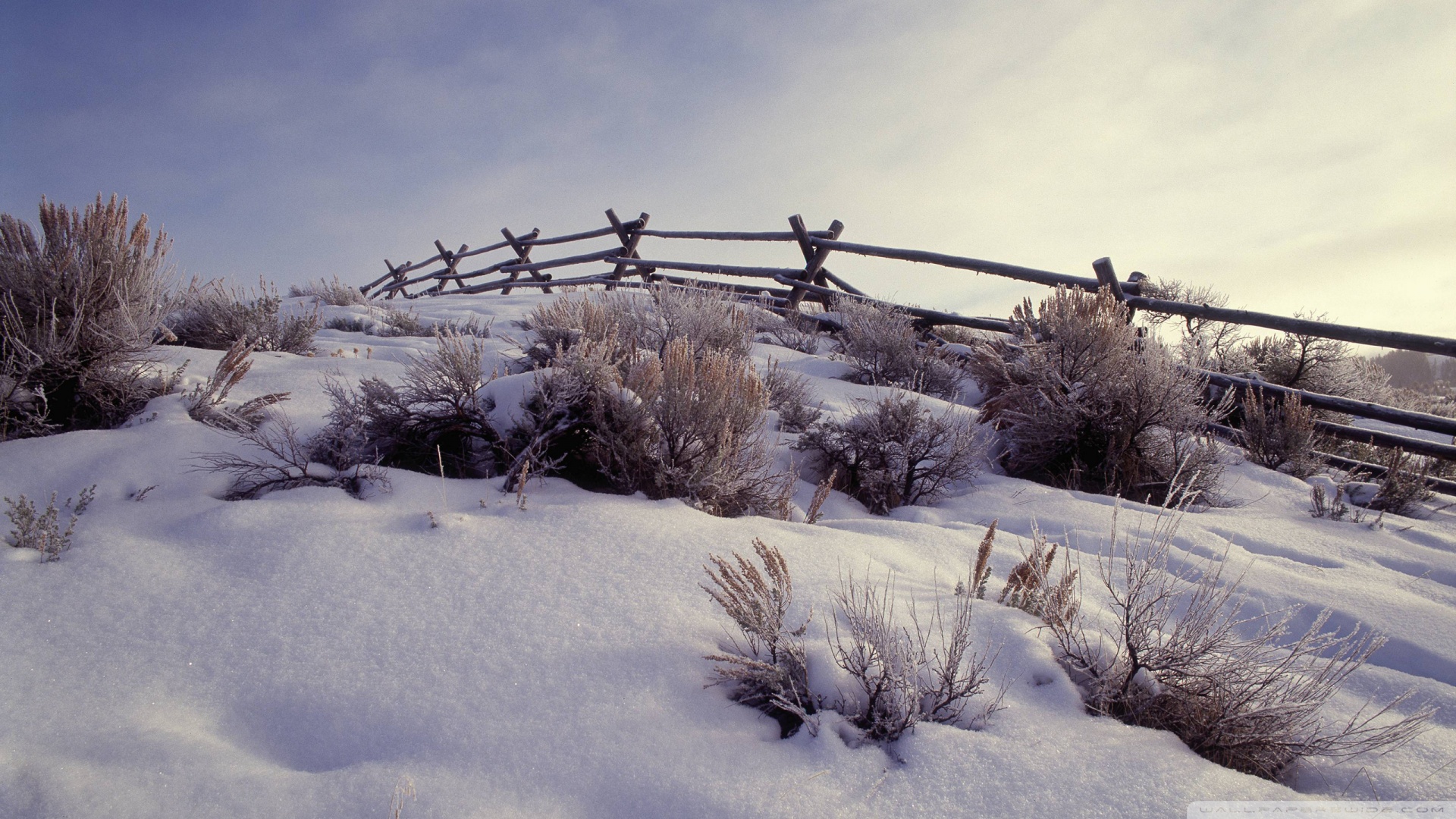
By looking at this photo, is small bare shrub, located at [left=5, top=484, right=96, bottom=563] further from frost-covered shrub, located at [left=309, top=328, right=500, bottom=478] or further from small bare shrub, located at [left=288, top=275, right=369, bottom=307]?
small bare shrub, located at [left=288, top=275, right=369, bottom=307]

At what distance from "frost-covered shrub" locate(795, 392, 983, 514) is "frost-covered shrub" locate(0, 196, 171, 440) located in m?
3.58

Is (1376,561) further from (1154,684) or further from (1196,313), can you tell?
(1196,313)

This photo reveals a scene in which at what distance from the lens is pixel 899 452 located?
405 centimetres

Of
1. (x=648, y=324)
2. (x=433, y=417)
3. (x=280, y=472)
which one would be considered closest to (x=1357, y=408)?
(x=648, y=324)

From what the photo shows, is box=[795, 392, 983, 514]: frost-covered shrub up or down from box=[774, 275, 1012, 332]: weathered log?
down

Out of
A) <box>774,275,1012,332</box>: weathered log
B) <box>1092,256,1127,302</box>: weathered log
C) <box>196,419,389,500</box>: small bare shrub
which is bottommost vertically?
<box>196,419,389,500</box>: small bare shrub

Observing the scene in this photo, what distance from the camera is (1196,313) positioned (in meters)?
5.49

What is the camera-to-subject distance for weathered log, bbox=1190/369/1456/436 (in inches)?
174

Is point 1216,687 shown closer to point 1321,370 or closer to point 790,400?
point 790,400

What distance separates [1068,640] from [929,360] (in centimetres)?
424

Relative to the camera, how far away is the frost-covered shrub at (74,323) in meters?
2.98

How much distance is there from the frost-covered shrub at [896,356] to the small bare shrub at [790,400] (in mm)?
1029

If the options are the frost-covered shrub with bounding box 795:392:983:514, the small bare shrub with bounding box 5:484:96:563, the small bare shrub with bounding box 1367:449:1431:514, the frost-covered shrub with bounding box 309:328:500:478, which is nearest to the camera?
the small bare shrub with bounding box 5:484:96:563

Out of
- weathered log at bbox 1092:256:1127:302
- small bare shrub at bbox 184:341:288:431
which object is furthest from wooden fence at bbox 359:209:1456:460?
small bare shrub at bbox 184:341:288:431
